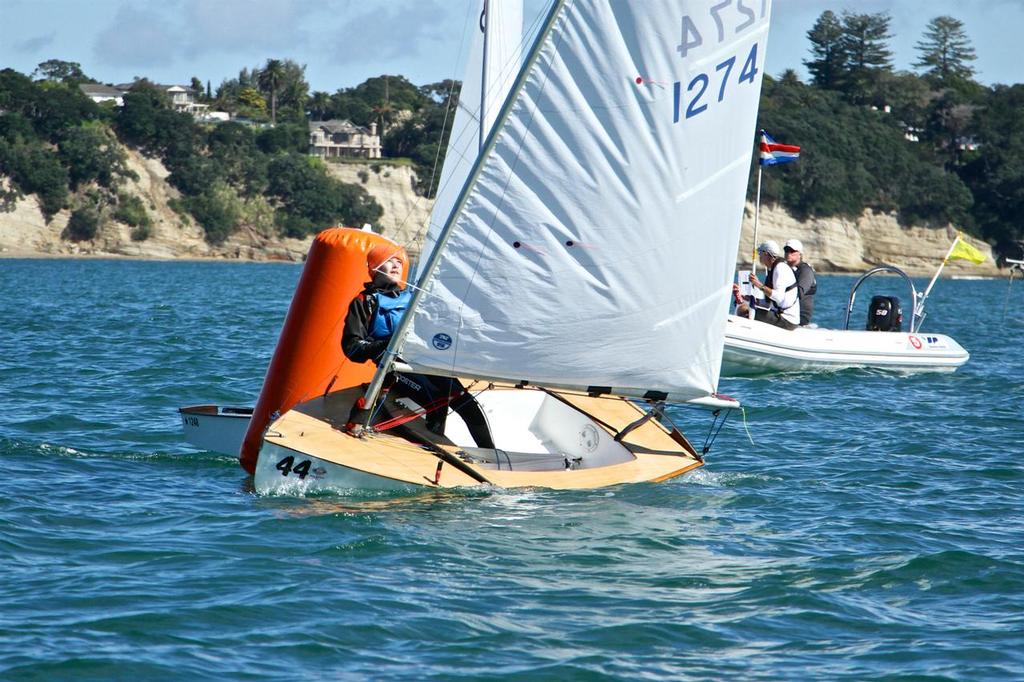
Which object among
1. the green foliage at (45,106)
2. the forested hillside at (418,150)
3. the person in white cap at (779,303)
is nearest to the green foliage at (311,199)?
the forested hillside at (418,150)

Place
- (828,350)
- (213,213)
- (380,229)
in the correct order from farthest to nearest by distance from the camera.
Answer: (380,229) → (213,213) → (828,350)

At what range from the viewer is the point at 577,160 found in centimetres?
936

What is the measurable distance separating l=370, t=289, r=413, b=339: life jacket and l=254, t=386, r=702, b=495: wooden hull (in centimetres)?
69

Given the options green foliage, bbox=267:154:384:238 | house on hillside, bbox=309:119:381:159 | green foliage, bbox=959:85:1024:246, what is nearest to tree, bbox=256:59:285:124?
house on hillside, bbox=309:119:381:159

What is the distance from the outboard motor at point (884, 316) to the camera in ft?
68.3

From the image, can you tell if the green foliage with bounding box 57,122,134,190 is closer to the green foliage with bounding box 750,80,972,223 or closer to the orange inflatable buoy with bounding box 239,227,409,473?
the green foliage with bounding box 750,80,972,223

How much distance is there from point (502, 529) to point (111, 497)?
3025 millimetres

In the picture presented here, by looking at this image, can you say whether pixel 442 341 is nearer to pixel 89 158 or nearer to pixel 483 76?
pixel 483 76

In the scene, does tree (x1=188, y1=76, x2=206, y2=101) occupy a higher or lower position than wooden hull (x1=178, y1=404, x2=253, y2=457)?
higher

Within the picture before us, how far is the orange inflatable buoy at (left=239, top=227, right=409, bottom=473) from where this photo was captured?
34.5 feet

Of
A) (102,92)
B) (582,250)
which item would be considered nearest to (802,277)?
(582,250)

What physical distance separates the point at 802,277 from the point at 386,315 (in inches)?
406

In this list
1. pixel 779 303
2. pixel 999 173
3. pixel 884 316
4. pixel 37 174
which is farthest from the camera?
pixel 999 173

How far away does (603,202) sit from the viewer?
31.0 ft
